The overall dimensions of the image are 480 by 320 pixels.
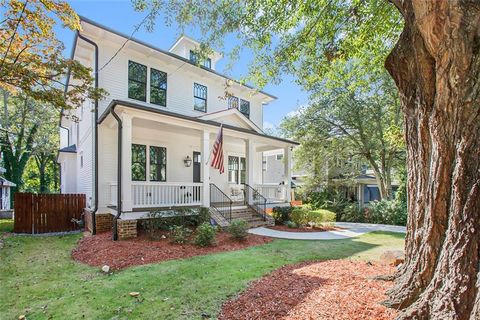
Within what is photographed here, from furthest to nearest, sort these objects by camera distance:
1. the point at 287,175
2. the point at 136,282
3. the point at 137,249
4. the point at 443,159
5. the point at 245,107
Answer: the point at 245,107
the point at 287,175
the point at 137,249
the point at 136,282
the point at 443,159

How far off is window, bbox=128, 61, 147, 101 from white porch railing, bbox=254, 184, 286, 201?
6.79 meters

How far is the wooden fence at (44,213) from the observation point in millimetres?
10844

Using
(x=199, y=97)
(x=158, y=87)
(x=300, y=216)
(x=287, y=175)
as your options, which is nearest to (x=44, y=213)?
(x=158, y=87)

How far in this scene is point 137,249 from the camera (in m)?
7.33

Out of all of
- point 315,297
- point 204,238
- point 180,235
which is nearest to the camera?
point 315,297

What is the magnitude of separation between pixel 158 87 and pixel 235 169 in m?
6.19

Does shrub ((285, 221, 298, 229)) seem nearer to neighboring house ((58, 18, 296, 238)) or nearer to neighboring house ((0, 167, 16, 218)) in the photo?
neighboring house ((58, 18, 296, 238))

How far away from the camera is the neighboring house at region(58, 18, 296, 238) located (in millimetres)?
9375

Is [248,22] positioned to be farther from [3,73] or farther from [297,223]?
[297,223]

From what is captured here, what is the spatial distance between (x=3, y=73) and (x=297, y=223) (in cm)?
1121

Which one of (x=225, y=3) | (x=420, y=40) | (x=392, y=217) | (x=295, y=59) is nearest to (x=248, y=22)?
(x=225, y=3)

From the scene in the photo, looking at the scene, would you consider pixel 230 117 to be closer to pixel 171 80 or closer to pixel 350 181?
pixel 171 80

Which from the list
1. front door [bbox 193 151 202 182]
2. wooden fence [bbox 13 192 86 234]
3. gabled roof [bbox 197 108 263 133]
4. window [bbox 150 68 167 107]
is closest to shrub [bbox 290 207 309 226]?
gabled roof [bbox 197 108 263 133]

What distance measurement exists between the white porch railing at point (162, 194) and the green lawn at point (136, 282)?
2567mm
